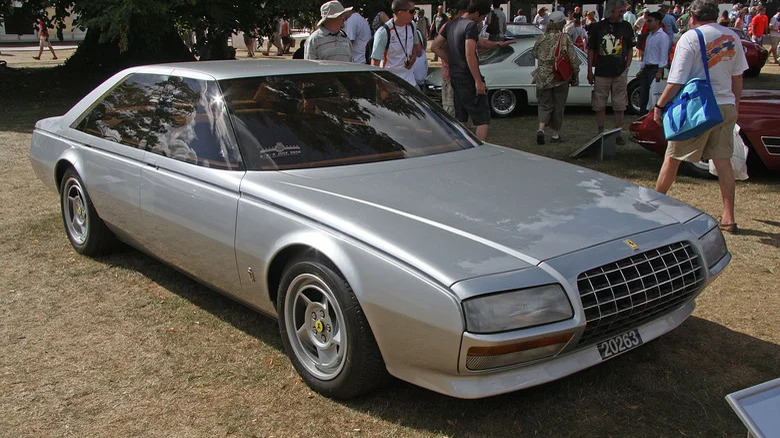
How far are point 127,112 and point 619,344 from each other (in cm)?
341

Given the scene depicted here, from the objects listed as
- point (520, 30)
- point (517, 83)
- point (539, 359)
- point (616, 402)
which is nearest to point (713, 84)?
point (616, 402)

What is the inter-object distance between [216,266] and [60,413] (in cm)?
102

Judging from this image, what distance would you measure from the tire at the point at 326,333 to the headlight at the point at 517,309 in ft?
1.80

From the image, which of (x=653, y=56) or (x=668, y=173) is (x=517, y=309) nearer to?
(x=668, y=173)

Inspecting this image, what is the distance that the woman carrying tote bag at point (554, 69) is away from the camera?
9234 millimetres

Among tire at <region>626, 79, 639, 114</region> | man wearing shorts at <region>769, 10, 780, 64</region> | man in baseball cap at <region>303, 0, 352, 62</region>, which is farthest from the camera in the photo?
man wearing shorts at <region>769, 10, 780, 64</region>

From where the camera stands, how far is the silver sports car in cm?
295

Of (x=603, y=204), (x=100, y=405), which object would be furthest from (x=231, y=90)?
(x=603, y=204)

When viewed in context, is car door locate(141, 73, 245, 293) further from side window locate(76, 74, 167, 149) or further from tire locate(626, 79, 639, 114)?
tire locate(626, 79, 639, 114)

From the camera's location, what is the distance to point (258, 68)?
15.1 feet

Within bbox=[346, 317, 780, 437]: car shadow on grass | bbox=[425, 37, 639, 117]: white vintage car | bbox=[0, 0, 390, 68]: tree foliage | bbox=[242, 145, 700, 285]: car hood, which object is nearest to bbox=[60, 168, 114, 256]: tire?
bbox=[242, 145, 700, 285]: car hood

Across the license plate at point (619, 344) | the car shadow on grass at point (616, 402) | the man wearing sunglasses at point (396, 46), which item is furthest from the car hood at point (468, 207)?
the man wearing sunglasses at point (396, 46)

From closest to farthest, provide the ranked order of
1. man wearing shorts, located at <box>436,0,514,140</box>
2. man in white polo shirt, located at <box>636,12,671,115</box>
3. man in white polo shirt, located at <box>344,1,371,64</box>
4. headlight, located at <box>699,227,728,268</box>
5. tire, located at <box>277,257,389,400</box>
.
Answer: tire, located at <box>277,257,389,400</box> → headlight, located at <box>699,227,728,268</box> → man wearing shorts, located at <box>436,0,514,140</box> → man in white polo shirt, located at <box>636,12,671,115</box> → man in white polo shirt, located at <box>344,1,371,64</box>

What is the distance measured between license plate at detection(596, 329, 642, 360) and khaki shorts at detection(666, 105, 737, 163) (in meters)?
2.90
